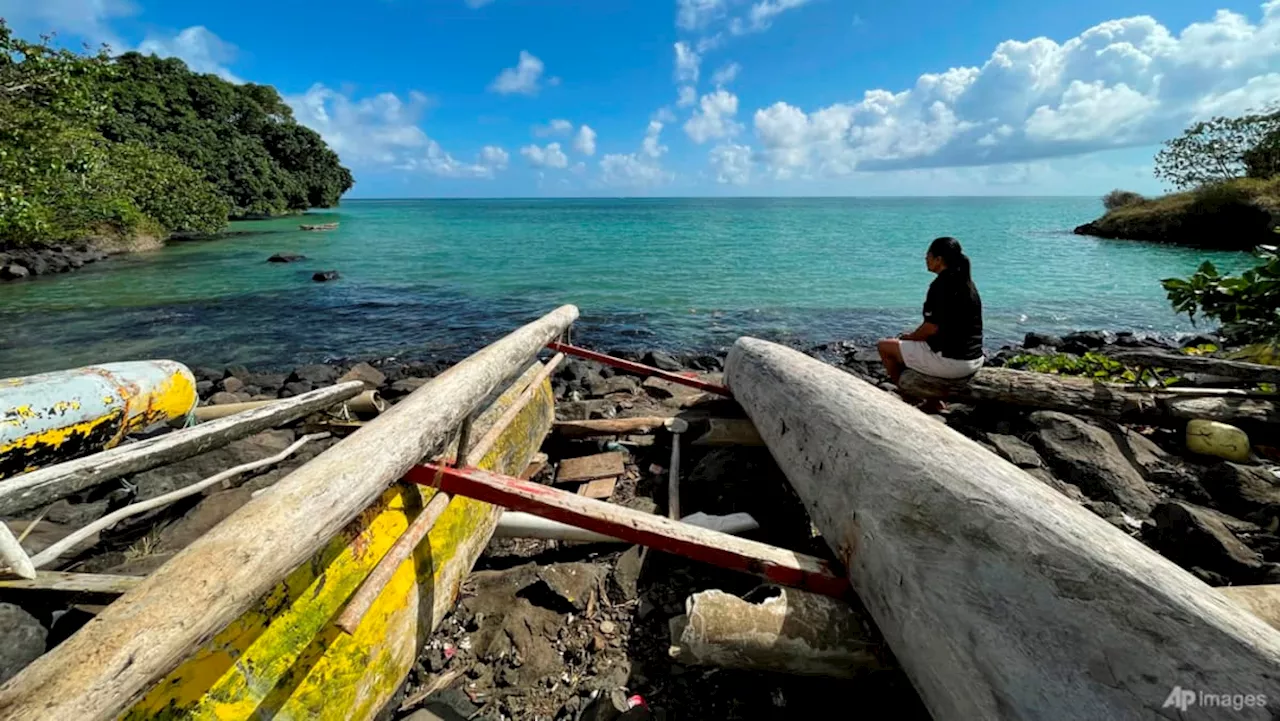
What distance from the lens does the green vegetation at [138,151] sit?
1490 cm

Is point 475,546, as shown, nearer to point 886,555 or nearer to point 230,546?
point 230,546

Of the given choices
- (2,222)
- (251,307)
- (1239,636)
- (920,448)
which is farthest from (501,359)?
(2,222)

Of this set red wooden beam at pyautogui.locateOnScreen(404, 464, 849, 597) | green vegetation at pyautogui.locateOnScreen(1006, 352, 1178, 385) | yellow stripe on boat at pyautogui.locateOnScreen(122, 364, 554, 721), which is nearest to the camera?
yellow stripe on boat at pyautogui.locateOnScreen(122, 364, 554, 721)

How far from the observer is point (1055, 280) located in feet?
71.9

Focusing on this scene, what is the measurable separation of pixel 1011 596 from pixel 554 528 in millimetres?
2467

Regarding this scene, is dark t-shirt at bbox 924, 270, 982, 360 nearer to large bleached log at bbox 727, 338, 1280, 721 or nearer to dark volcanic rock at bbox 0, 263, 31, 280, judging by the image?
large bleached log at bbox 727, 338, 1280, 721

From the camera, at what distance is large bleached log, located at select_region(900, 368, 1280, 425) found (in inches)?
190

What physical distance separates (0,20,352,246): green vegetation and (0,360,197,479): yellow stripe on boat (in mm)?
14773

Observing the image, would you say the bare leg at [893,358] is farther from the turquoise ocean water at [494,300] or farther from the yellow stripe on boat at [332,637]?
the turquoise ocean water at [494,300]

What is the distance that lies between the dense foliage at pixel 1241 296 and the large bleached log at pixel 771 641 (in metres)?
3.99

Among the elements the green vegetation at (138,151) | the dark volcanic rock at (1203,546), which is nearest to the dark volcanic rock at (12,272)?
the green vegetation at (138,151)

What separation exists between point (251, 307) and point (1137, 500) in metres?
19.4

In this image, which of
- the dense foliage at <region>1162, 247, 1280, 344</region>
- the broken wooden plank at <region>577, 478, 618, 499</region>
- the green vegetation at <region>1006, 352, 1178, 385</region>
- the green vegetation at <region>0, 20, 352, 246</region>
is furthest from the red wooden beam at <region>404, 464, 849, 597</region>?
the green vegetation at <region>0, 20, 352, 246</region>

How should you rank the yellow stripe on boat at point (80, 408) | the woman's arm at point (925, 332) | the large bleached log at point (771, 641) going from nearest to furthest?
1. the large bleached log at point (771, 641)
2. the yellow stripe on boat at point (80, 408)
3. the woman's arm at point (925, 332)
